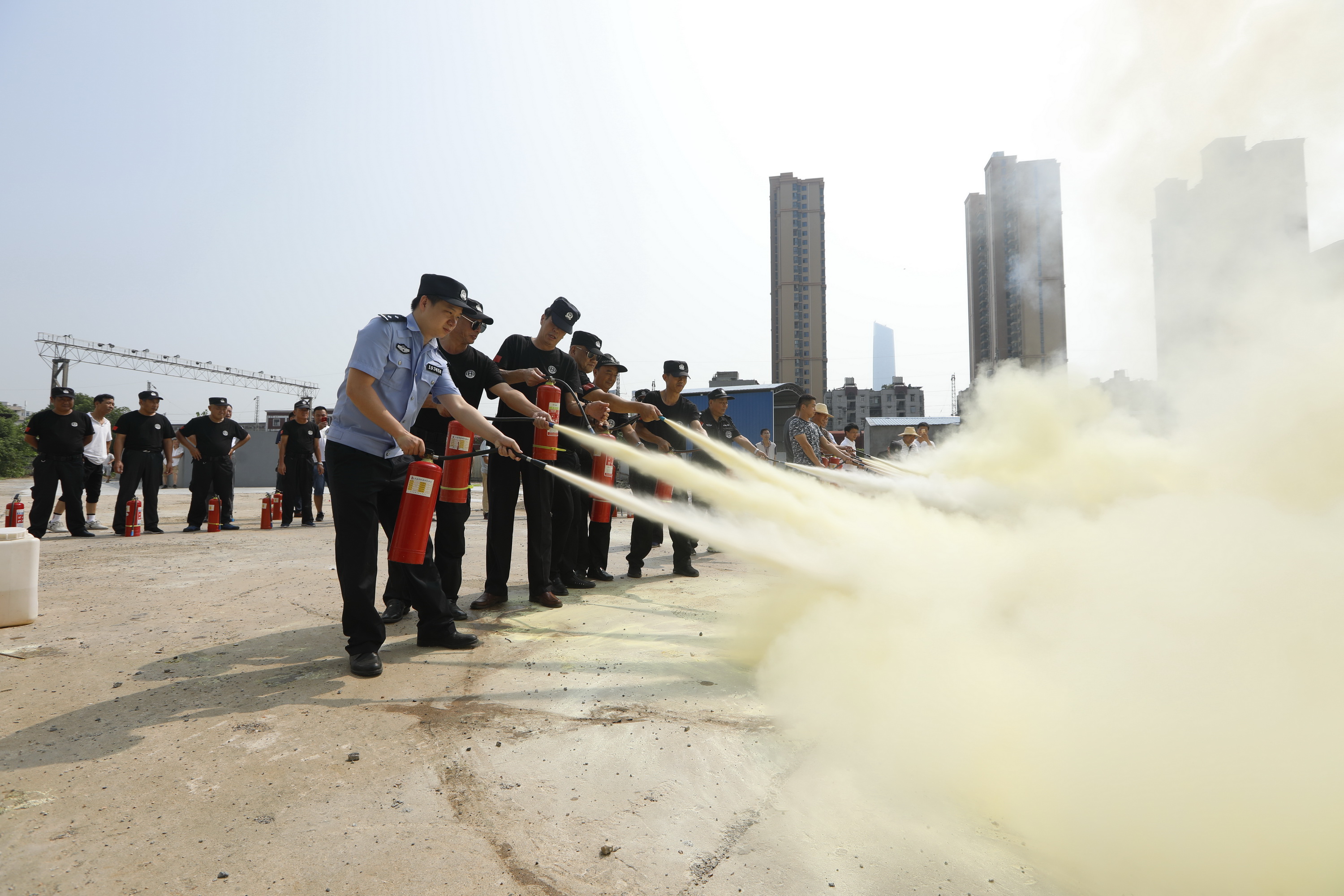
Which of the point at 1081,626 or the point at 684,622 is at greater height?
the point at 1081,626

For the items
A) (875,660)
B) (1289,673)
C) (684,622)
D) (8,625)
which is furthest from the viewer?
(684,622)

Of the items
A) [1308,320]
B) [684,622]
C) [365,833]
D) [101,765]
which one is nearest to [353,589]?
[101,765]

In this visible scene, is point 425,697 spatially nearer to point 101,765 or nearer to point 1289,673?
point 101,765

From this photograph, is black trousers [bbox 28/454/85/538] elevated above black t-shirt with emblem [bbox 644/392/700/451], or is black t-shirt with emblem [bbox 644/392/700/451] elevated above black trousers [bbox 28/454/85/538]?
black t-shirt with emblem [bbox 644/392/700/451]

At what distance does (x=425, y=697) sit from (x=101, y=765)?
1.10 meters

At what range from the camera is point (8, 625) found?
413 cm

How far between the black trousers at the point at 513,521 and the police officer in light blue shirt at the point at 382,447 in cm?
98

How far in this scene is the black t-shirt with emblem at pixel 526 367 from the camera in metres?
5.11

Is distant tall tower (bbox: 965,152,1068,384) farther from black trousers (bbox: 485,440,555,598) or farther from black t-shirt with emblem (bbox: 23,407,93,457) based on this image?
black t-shirt with emblem (bbox: 23,407,93,457)

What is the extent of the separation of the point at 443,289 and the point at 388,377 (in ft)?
1.78

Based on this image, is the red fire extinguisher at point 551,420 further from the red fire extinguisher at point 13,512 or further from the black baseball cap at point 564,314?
the red fire extinguisher at point 13,512

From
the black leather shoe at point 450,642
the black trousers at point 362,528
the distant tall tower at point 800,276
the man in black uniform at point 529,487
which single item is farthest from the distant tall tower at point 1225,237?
the distant tall tower at point 800,276

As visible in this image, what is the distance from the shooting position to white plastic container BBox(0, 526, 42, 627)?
13.4 feet

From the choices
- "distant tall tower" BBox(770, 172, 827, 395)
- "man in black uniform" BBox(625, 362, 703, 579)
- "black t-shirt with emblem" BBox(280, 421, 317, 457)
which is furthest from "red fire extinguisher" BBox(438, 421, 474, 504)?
"distant tall tower" BBox(770, 172, 827, 395)
